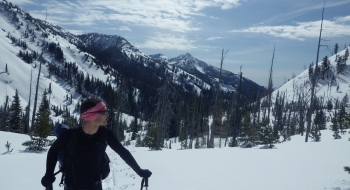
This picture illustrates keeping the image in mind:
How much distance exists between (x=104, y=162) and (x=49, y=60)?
209 m

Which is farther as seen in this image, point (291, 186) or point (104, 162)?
point (291, 186)

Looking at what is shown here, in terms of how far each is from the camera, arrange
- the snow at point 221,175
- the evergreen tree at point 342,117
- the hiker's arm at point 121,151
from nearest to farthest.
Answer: the hiker's arm at point 121,151 → the snow at point 221,175 → the evergreen tree at point 342,117

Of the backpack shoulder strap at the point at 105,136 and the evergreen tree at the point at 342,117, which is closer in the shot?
the backpack shoulder strap at the point at 105,136

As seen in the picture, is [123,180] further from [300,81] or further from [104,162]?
[300,81]

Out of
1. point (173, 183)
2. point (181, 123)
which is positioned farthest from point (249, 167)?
point (181, 123)

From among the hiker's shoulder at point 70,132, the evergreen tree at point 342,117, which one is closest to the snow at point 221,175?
the evergreen tree at point 342,117

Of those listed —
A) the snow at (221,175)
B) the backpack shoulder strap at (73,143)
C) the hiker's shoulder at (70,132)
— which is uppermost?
the hiker's shoulder at (70,132)

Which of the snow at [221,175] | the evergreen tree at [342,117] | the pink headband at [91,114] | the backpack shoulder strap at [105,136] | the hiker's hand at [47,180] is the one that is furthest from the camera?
the evergreen tree at [342,117]

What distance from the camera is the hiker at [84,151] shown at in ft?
9.55

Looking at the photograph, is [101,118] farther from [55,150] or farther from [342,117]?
[342,117]

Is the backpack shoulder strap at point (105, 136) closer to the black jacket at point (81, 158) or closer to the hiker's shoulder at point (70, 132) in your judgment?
the black jacket at point (81, 158)

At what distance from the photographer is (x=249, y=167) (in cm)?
1053

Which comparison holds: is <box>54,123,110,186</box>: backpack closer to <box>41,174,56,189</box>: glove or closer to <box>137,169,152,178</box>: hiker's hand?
<box>41,174,56,189</box>: glove

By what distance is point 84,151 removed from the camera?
2.99 meters
